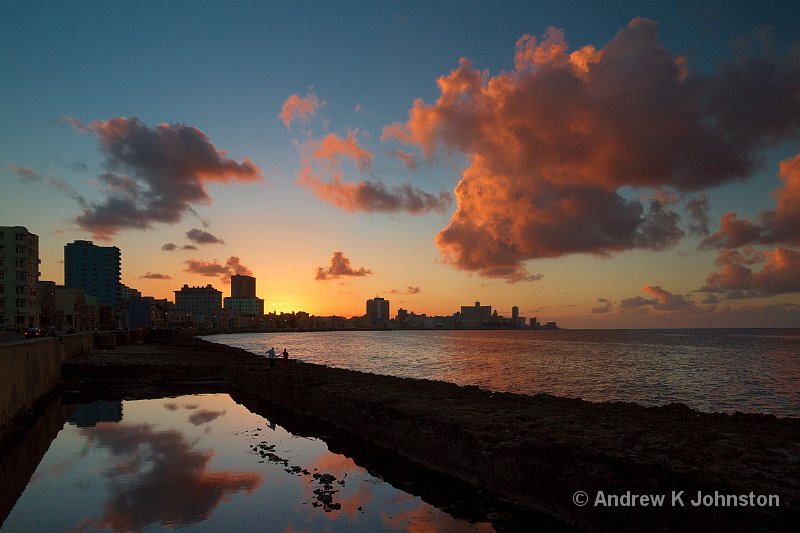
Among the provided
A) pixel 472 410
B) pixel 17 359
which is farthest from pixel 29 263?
pixel 472 410

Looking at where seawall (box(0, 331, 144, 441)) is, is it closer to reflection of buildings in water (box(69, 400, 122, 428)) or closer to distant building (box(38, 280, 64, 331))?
reflection of buildings in water (box(69, 400, 122, 428))

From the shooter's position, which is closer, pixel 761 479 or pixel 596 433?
pixel 761 479

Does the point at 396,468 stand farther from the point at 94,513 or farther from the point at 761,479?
the point at 761,479

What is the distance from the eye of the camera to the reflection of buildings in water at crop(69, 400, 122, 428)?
89.3 ft

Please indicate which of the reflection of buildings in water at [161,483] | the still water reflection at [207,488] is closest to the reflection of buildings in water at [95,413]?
the still water reflection at [207,488]

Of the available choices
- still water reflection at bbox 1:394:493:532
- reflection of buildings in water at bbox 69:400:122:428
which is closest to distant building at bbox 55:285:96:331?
reflection of buildings in water at bbox 69:400:122:428

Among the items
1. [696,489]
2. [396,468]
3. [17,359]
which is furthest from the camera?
[17,359]

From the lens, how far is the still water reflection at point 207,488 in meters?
13.2

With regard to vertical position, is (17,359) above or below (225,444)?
above

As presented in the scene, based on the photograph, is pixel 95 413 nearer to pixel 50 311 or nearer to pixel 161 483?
pixel 161 483

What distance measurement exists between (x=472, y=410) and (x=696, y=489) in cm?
1108

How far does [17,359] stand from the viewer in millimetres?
27016

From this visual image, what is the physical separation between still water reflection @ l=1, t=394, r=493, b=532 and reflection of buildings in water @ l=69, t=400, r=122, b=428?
209 cm

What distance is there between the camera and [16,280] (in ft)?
369
